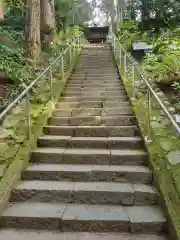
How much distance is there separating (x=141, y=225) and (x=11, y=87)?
15.1ft

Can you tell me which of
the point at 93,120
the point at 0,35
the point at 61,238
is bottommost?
the point at 61,238

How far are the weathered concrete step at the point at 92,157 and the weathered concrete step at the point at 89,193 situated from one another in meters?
0.50

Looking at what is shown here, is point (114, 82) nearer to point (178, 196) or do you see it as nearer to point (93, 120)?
point (93, 120)

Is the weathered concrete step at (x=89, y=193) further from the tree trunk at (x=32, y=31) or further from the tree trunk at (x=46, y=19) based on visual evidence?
the tree trunk at (x=46, y=19)

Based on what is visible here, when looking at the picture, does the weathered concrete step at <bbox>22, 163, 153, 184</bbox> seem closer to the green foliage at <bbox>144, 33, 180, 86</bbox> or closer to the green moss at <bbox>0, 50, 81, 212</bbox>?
the green moss at <bbox>0, 50, 81, 212</bbox>

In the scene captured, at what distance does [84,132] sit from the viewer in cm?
470

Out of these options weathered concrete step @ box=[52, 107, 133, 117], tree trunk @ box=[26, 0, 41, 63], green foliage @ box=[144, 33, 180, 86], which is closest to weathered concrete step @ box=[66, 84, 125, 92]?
green foliage @ box=[144, 33, 180, 86]

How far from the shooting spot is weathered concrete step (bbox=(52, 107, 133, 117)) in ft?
17.9

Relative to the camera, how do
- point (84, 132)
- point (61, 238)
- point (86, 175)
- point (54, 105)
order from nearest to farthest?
point (61, 238)
point (86, 175)
point (84, 132)
point (54, 105)

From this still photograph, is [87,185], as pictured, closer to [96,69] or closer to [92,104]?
[92,104]

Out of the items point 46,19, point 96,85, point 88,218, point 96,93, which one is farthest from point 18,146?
point 46,19

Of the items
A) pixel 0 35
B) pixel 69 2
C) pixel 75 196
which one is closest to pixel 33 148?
pixel 75 196

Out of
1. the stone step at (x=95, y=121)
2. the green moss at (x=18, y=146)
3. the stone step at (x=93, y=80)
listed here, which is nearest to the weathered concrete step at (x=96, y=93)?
the stone step at (x=93, y=80)

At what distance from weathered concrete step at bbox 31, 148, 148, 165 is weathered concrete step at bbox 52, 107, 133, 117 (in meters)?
1.43
